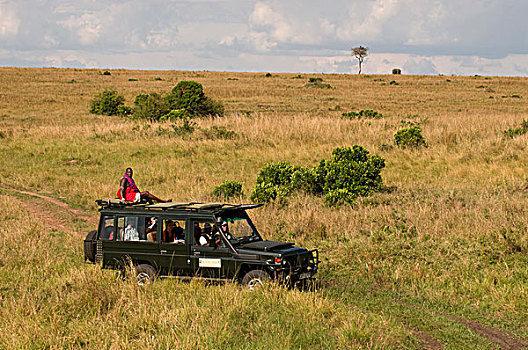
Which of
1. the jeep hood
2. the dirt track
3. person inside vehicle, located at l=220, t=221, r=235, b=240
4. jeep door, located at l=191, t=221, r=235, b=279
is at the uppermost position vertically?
person inside vehicle, located at l=220, t=221, r=235, b=240

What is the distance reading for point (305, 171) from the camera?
1708 cm

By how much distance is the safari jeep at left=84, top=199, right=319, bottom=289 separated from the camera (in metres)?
8.83

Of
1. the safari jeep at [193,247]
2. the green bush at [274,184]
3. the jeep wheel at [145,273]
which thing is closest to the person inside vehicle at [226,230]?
the safari jeep at [193,247]

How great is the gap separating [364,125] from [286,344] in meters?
22.5

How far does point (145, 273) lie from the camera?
9.52 metres

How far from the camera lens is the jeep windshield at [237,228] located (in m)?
9.37

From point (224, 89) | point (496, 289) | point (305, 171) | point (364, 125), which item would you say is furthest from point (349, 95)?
point (496, 289)

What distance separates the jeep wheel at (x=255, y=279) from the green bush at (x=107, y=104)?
3651 centimetres

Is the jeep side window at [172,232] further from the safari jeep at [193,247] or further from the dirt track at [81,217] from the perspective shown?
the dirt track at [81,217]

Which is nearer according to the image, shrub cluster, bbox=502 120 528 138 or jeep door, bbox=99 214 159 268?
jeep door, bbox=99 214 159 268

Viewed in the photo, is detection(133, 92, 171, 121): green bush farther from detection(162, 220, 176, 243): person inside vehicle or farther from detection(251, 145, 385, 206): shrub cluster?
detection(162, 220, 176, 243): person inside vehicle

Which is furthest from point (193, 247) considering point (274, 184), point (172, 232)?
point (274, 184)

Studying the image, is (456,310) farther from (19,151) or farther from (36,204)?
(19,151)

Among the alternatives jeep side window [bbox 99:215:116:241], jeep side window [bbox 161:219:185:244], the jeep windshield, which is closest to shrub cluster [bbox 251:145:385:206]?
the jeep windshield
